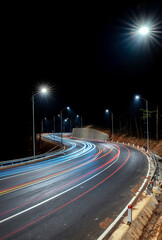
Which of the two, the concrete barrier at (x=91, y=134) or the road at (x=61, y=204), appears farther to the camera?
the concrete barrier at (x=91, y=134)

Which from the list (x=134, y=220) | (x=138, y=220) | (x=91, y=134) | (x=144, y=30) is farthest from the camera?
(x=91, y=134)

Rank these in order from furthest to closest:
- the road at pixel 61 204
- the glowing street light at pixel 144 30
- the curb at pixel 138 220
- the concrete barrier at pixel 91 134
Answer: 1. the concrete barrier at pixel 91 134
2. the glowing street light at pixel 144 30
3. the road at pixel 61 204
4. the curb at pixel 138 220

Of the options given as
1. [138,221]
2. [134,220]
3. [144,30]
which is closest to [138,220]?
[138,221]

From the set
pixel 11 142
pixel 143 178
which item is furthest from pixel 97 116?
pixel 143 178

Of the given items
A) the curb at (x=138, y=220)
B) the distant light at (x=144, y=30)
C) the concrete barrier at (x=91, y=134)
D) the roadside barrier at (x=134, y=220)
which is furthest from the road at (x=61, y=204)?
the concrete barrier at (x=91, y=134)

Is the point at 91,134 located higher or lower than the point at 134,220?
lower

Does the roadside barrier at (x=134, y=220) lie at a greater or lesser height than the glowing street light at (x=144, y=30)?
lesser

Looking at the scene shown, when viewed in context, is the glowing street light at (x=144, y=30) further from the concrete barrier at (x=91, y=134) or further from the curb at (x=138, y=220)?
the concrete barrier at (x=91, y=134)

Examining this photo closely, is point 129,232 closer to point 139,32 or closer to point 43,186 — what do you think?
point 43,186

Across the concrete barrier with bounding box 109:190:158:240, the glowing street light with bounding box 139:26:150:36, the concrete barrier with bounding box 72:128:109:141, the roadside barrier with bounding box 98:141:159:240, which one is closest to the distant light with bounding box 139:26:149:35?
the glowing street light with bounding box 139:26:150:36

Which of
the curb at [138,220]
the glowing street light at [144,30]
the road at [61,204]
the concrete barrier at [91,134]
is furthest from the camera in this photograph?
the concrete barrier at [91,134]

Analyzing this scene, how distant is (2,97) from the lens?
70688 mm

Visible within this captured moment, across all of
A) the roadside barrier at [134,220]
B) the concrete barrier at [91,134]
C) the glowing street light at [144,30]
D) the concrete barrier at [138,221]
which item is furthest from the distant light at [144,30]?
the concrete barrier at [91,134]

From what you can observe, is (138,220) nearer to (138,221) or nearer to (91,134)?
(138,221)
